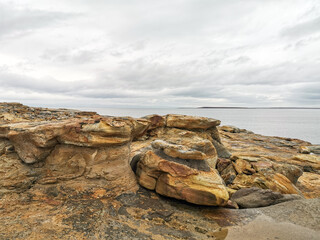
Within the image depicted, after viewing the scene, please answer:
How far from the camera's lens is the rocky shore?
6.96 m

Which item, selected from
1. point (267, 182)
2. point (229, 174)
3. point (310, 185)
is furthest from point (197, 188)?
point (310, 185)

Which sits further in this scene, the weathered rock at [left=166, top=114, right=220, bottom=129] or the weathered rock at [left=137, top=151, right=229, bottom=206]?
the weathered rock at [left=166, top=114, right=220, bottom=129]

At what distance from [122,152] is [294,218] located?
8004mm

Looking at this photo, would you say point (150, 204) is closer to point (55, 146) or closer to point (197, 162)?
point (197, 162)

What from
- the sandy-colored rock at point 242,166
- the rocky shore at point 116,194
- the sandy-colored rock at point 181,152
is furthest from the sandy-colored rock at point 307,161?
the sandy-colored rock at point 181,152

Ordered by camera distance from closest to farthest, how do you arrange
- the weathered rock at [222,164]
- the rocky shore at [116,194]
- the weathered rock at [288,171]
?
the rocky shore at [116,194] < the weathered rock at [288,171] < the weathered rock at [222,164]

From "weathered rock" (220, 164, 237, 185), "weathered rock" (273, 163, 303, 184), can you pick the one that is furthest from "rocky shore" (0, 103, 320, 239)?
"weathered rock" (273, 163, 303, 184)

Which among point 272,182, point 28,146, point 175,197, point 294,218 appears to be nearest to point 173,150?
point 175,197

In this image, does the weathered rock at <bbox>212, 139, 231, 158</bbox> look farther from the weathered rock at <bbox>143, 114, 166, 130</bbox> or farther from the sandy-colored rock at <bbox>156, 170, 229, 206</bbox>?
the sandy-colored rock at <bbox>156, 170, 229, 206</bbox>

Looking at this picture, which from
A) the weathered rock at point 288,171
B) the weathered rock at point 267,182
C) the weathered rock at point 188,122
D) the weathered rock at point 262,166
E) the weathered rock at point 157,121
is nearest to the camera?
the weathered rock at point 267,182

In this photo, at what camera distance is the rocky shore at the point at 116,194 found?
696 centimetres

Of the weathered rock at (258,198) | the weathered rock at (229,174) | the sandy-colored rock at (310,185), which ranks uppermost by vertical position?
the weathered rock at (258,198)

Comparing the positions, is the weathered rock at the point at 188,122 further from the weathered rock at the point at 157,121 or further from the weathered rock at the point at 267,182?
the weathered rock at the point at 267,182

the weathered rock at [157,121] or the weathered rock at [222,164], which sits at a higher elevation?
the weathered rock at [157,121]
